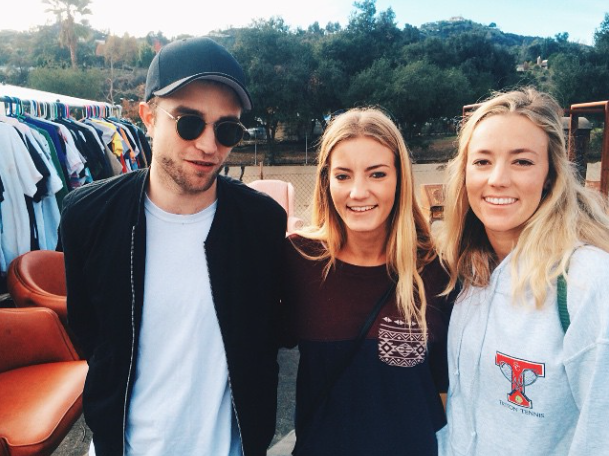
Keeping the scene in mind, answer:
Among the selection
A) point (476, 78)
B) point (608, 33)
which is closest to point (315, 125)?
point (476, 78)

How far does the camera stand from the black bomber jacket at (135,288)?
4.99ft

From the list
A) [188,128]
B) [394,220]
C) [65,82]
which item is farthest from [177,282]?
[65,82]

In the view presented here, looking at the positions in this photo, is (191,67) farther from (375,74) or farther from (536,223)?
(375,74)

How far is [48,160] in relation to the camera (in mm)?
4539

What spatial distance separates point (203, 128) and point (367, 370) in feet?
3.55

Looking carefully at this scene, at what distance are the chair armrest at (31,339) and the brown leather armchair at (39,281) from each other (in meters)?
0.19

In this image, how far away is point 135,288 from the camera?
1504 millimetres

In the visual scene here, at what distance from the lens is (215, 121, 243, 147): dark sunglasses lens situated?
1601mm

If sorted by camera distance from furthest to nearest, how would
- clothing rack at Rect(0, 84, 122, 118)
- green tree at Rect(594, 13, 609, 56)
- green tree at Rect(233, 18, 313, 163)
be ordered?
1. green tree at Rect(594, 13, 609, 56)
2. green tree at Rect(233, 18, 313, 163)
3. clothing rack at Rect(0, 84, 122, 118)

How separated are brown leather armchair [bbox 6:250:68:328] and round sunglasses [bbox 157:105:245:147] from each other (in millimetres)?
2099

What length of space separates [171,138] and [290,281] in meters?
0.76

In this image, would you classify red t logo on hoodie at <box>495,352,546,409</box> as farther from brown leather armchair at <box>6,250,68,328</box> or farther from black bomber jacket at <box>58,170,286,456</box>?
brown leather armchair at <box>6,250,68,328</box>

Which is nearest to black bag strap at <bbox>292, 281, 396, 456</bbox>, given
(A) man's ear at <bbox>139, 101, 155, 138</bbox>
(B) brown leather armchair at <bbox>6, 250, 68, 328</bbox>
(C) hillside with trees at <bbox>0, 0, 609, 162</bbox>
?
(A) man's ear at <bbox>139, 101, 155, 138</bbox>

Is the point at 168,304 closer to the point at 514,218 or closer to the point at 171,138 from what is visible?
the point at 171,138
